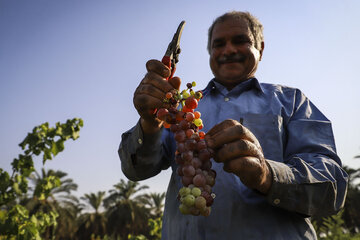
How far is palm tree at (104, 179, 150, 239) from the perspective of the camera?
3394cm

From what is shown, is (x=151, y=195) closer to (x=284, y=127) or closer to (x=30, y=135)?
(x=30, y=135)

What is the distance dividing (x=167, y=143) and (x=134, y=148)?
44cm

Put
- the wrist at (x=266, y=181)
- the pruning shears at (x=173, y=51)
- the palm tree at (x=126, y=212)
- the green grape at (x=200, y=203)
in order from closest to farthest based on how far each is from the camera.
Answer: the green grape at (x=200, y=203) → the wrist at (x=266, y=181) → the pruning shears at (x=173, y=51) → the palm tree at (x=126, y=212)

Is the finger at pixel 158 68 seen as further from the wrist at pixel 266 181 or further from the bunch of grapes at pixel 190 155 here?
the wrist at pixel 266 181

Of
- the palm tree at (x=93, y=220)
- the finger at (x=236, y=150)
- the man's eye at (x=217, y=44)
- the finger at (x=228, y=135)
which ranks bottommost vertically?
the palm tree at (x=93, y=220)

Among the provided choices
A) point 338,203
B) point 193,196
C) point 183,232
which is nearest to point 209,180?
point 193,196

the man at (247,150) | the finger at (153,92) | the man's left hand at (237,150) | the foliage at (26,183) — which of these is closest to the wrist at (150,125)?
the man at (247,150)

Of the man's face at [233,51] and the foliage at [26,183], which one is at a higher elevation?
the man's face at [233,51]

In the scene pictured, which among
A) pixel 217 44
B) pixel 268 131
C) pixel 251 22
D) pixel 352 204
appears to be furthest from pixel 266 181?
pixel 352 204

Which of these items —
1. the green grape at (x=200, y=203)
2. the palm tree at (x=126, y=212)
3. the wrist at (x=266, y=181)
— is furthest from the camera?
the palm tree at (x=126, y=212)

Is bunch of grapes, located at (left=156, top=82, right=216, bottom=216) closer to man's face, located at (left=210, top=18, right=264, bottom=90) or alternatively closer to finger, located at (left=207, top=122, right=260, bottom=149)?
finger, located at (left=207, top=122, right=260, bottom=149)

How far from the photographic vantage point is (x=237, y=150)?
1489 mm

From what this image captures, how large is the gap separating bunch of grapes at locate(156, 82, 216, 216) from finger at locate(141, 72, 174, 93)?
0.04 m

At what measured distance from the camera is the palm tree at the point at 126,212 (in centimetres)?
3394
